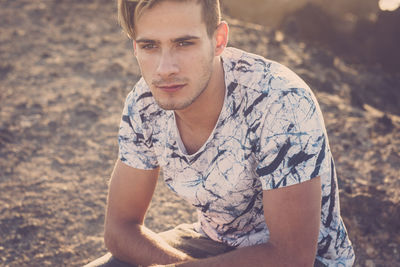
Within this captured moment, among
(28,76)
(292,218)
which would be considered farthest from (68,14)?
(292,218)

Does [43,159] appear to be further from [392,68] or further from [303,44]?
[392,68]

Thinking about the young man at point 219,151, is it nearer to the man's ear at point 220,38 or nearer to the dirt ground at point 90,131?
the man's ear at point 220,38

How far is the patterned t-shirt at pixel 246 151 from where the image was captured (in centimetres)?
179

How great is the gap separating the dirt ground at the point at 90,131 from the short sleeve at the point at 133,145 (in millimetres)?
1185

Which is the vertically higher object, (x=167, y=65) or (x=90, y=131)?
(x=167, y=65)

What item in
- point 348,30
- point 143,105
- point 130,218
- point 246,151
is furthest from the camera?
point 348,30

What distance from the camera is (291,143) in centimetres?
177

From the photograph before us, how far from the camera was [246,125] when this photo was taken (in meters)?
1.92

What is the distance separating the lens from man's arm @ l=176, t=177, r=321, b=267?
177cm

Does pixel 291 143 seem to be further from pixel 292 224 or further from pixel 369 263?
pixel 369 263

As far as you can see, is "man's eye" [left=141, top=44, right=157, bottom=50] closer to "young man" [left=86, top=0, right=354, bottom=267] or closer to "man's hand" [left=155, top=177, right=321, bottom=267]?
"young man" [left=86, top=0, right=354, bottom=267]

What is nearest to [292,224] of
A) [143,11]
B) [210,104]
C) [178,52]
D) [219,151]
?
[219,151]

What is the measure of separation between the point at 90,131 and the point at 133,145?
2.37 m

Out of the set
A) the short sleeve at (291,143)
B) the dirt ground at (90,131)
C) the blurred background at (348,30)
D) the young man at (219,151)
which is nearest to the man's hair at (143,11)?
the young man at (219,151)
